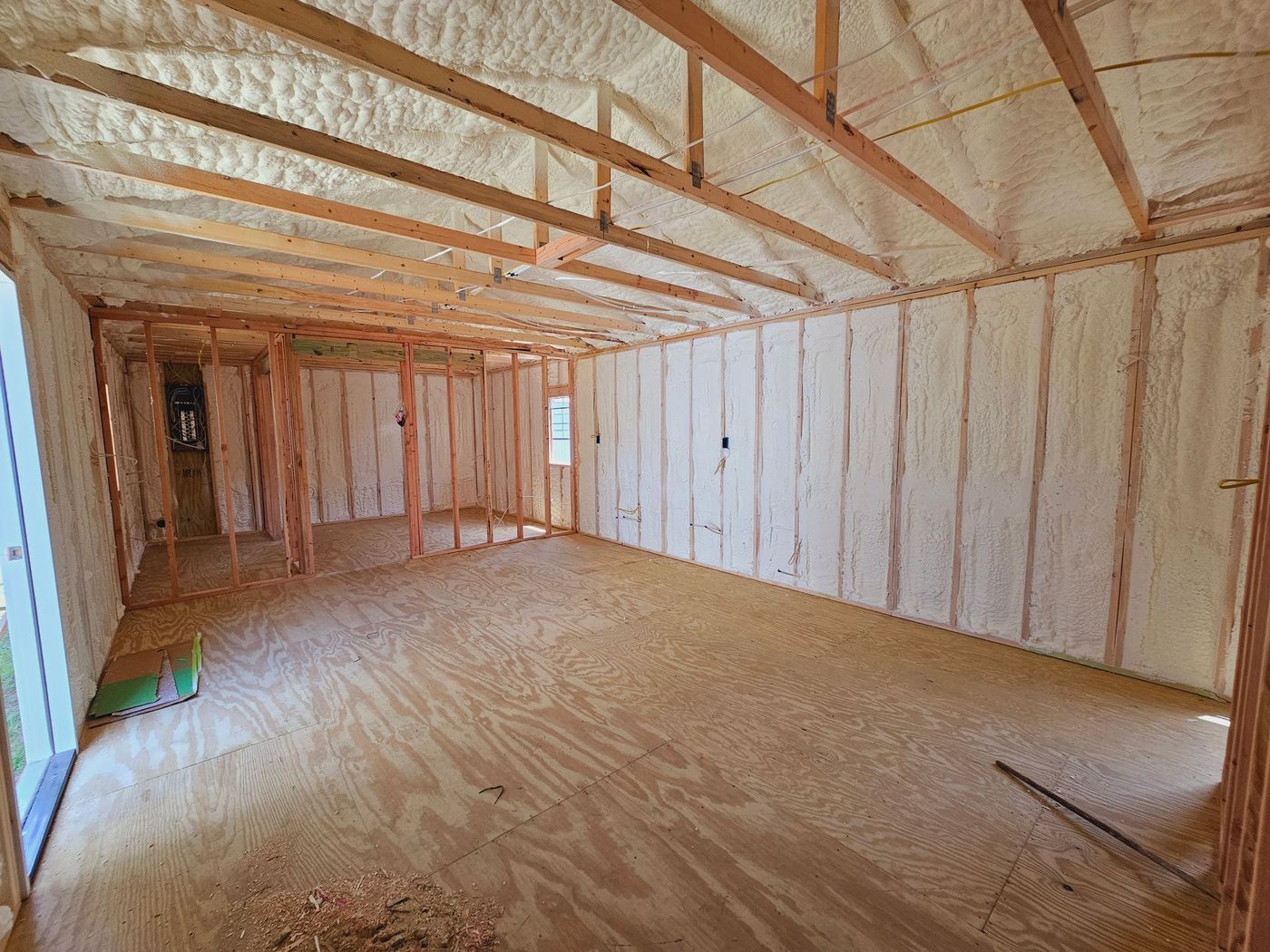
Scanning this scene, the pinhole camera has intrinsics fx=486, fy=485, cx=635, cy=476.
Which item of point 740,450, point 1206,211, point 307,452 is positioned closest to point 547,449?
point 740,450

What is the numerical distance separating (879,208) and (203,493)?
8.93 metres

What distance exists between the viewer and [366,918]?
1.51 meters

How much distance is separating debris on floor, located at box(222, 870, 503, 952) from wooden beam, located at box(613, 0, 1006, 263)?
251 centimetres

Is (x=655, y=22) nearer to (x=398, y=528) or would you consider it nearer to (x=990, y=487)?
(x=990, y=487)

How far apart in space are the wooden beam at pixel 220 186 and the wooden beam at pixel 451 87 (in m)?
1.07

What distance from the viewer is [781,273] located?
12.4ft

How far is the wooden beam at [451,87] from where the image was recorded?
3.86 ft

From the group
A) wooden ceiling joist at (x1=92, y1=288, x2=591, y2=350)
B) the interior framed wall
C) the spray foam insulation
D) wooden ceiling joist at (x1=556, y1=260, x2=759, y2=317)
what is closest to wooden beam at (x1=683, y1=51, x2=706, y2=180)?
the spray foam insulation

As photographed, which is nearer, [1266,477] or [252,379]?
[1266,477]

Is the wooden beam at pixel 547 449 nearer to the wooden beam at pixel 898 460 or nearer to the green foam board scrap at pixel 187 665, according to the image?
the green foam board scrap at pixel 187 665

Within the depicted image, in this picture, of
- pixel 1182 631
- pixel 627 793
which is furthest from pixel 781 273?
pixel 627 793

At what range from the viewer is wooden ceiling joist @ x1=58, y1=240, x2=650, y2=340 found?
2.80 m

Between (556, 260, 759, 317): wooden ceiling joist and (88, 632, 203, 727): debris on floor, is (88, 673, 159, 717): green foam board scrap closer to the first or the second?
(88, 632, 203, 727): debris on floor

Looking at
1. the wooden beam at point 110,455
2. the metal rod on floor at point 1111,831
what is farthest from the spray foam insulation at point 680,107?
the metal rod on floor at point 1111,831
